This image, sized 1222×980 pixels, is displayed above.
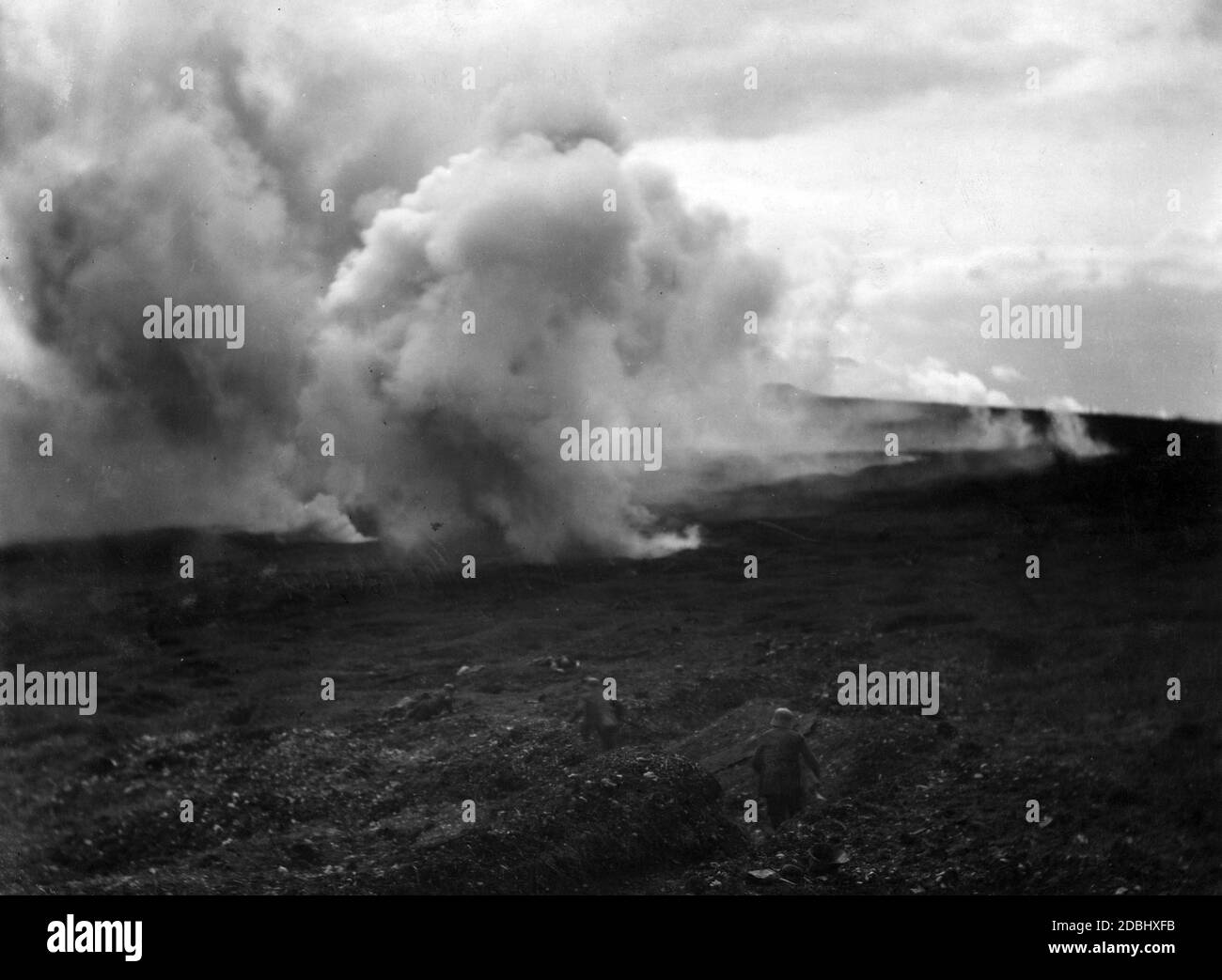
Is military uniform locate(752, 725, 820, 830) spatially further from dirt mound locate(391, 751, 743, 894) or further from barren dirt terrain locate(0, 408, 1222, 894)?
dirt mound locate(391, 751, 743, 894)

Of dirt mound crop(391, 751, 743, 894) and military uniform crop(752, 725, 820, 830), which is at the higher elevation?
military uniform crop(752, 725, 820, 830)

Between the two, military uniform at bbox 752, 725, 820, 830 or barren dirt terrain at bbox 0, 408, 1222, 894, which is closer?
barren dirt terrain at bbox 0, 408, 1222, 894

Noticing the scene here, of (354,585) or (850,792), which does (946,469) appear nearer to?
(850,792)

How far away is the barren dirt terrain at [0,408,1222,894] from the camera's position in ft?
38.8

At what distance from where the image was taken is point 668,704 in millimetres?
12836

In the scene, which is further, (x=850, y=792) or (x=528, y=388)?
(x=528, y=388)

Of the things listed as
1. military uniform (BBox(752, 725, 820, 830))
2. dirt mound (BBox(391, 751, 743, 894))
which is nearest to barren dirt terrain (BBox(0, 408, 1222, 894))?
dirt mound (BBox(391, 751, 743, 894))

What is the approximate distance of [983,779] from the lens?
12062 mm

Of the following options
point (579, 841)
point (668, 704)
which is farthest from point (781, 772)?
point (579, 841)

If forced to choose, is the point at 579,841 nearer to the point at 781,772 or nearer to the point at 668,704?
the point at 668,704

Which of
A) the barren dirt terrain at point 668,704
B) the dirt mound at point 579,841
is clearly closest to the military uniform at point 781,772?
the barren dirt terrain at point 668,704

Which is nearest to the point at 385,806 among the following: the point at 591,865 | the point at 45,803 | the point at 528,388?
the point at 591,865

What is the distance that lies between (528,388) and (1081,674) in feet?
23.8

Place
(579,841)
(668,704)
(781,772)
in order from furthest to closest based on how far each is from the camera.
A: (668,704) < (781,772) < (579,841)
